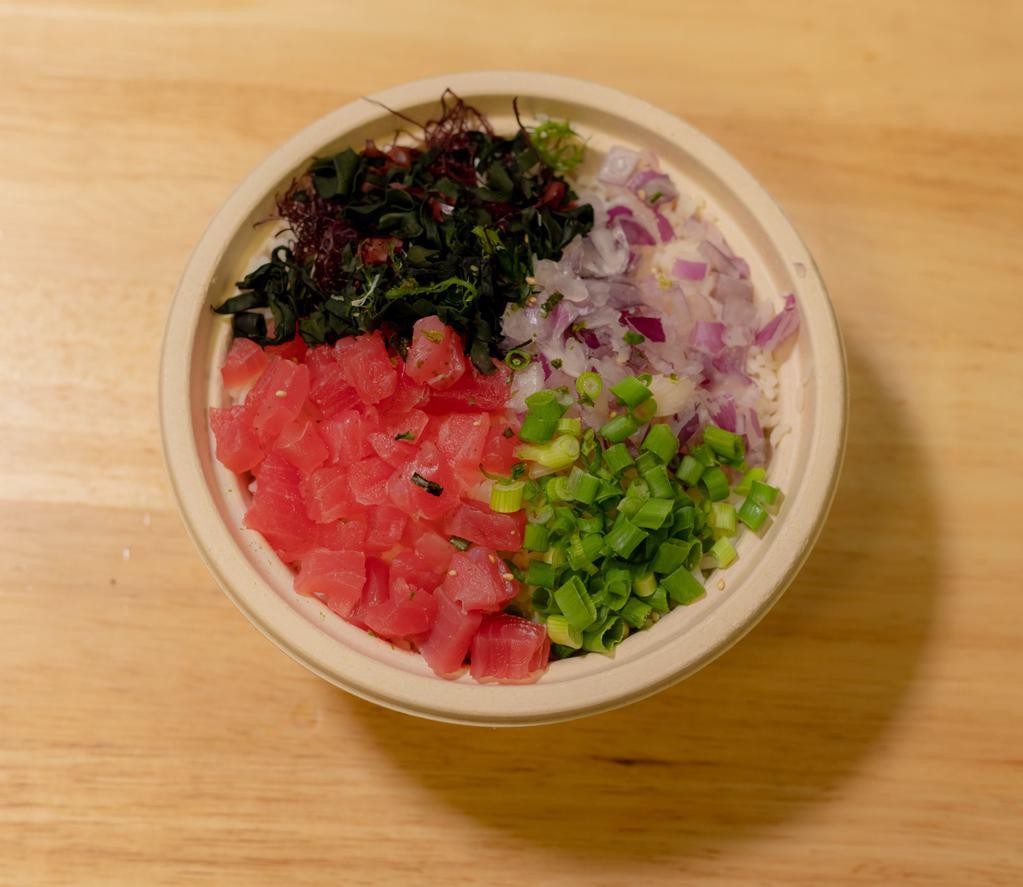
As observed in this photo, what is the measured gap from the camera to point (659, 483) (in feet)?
6.30

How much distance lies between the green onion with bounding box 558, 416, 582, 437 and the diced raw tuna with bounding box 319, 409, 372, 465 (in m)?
0.39

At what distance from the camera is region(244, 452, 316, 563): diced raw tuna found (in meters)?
1.92

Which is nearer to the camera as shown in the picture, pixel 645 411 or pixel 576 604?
pixel 576 604

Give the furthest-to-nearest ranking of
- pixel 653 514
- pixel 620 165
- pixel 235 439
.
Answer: pixel 620 165 → pixel 235 439 → pixel 653 514

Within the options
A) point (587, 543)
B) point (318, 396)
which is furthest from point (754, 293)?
point (318, 396)

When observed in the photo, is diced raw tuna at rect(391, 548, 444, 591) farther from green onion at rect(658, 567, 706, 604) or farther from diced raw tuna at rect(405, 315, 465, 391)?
green onion at rect(658, 567, 706, 604)

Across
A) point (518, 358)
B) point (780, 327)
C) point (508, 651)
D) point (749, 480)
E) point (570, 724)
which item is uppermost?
point (780, 327)

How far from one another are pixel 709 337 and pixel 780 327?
6.1 inches

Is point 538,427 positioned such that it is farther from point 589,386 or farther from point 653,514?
point 653,514

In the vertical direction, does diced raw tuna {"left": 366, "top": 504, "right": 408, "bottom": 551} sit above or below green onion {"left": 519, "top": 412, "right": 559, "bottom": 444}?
below

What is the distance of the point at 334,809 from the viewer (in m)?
2.29

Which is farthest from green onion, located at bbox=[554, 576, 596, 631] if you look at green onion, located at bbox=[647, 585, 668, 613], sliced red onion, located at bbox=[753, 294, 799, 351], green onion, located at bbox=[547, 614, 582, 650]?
sliced red onion, located at bbox=[753, 294, 799, 351]

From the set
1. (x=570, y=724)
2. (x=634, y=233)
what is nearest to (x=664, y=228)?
(x=634, y=233)

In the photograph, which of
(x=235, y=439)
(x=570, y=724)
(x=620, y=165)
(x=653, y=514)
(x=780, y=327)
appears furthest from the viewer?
(x=570, y=724)
